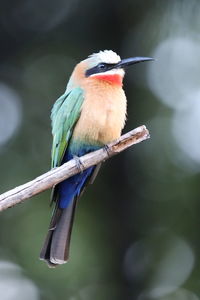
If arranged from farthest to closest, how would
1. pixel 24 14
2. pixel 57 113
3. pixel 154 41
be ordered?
pixel 24 14 → pixel 154 41 → pixel 57 113

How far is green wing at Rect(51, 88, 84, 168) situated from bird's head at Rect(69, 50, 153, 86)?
19cm

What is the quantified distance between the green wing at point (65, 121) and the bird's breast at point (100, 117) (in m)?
0.04

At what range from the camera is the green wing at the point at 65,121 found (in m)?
5.73

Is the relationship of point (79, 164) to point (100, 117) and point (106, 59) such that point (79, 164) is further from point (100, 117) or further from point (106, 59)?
point (106, 59)

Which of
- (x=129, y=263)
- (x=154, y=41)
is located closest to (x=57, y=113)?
(x=154, y=41)

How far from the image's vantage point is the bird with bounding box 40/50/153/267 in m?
5.62

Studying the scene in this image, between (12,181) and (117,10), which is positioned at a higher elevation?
(117,10)

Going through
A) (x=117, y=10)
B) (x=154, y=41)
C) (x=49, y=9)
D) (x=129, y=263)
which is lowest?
(x=129, y=263)

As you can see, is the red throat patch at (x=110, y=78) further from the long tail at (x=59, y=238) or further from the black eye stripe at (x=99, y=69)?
the long tail at (x=59, y=238)

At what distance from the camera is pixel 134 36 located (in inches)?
289

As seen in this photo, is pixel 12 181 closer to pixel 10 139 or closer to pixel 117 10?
pixel 10 139

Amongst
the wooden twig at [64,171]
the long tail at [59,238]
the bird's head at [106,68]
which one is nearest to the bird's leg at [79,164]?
the wooden twig at [64,171]

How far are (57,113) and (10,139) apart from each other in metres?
1.72

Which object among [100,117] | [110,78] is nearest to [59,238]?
[100,117]
